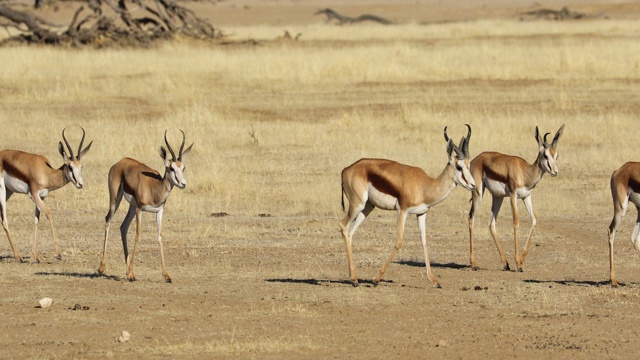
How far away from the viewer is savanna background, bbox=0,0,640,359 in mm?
8859

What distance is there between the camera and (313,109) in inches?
977

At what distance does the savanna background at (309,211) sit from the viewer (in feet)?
29.1

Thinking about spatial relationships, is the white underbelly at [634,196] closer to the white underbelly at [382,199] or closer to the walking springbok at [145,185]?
the white underbelly at [382,199]

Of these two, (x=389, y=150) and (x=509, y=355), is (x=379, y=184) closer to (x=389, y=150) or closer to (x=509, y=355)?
(x=509, y=355)

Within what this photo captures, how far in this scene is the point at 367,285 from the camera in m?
10.5

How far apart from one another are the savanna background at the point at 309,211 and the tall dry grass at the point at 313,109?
0.08 metres

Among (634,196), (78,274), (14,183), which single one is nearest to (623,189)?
(634,196)

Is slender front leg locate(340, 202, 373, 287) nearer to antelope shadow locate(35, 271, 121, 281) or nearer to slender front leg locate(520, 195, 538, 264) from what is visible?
slender front leg locate(520, 195, 538, 264)

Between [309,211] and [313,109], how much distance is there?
10.0 meters

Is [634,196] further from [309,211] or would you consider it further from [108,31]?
[108,31]

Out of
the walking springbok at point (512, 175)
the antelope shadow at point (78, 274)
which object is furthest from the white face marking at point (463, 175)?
the antelope shadow at point (78, 274)

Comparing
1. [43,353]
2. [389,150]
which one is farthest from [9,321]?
[389,150]

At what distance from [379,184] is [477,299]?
1.32 m

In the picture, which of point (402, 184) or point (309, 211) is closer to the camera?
point (402, 184)
